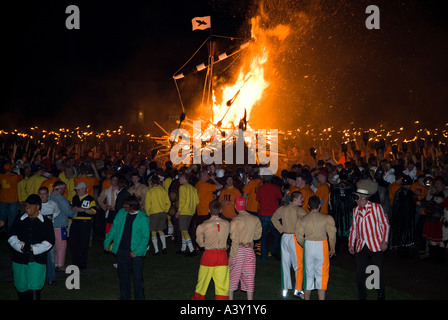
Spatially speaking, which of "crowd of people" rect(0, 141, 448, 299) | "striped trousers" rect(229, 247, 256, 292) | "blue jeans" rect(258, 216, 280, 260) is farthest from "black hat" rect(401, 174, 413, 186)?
"striped trousers" rect(229, 247, 256, 292)

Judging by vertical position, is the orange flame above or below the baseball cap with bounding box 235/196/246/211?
above

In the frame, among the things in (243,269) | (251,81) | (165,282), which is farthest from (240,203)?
(251,81)

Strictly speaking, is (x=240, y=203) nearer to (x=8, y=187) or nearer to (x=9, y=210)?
(x=8, y=187)

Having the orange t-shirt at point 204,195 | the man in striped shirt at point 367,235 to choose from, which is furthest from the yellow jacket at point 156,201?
the man in striped shirt at point 367,235

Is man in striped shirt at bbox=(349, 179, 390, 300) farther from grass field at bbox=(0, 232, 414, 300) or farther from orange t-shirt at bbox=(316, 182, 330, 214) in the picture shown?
orange t-shirt at bbox=(316, 182, 330, 214)

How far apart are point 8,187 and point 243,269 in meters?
8.41

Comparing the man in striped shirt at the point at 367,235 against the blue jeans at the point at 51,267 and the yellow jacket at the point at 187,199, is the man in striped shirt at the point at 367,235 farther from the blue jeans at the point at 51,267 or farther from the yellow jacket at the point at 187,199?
the blue jeans at the point at 51,267

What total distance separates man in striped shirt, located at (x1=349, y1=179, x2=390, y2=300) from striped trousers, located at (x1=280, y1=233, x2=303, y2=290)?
2.98 ft

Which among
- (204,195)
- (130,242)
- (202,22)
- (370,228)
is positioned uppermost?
(202,22)

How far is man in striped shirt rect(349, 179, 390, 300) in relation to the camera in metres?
8.23

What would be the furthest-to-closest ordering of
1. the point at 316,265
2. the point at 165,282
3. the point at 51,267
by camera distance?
the point at 165,282 < the point at 51,267 < the point at 316,265

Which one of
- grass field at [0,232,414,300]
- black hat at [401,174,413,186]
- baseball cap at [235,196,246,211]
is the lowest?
grass field at [0,232,414,300]

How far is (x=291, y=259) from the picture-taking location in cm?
886

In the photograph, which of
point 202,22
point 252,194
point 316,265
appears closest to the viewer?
point 316,265
